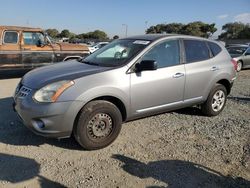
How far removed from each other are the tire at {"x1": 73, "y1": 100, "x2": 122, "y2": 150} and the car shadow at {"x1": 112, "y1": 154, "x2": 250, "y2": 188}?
0.47m

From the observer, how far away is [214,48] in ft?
22.0

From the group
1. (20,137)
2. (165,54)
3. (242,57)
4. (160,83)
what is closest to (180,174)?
(160,83)

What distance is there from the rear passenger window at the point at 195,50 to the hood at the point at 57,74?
5.85 ft

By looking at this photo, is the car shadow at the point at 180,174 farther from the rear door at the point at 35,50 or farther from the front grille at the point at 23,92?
the rear door at the point at 35,50

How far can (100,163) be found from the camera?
14.5 feet

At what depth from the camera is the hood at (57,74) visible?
4.76m

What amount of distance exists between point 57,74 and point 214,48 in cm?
341

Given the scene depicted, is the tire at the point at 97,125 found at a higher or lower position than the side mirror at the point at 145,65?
lower

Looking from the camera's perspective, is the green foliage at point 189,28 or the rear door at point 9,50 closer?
the rear door at point 9,50

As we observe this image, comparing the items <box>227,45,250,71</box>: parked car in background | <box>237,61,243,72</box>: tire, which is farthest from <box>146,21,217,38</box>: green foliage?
<box>237,61,243,72</box>: tire

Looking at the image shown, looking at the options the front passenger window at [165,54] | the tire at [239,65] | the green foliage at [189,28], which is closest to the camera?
the front passenger window at [165,54]

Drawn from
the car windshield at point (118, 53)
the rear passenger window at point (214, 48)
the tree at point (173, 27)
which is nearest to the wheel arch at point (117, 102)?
the car windshield at point (118, 53)

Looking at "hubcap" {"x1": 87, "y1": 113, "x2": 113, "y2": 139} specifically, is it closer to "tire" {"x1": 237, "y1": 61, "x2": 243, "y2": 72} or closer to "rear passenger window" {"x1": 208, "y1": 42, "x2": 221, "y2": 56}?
"rear passenger window" {"x1": 208, "y1": 42, "x2": 221, "y2": 56}

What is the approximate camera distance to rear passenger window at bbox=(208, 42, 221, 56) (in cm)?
663
